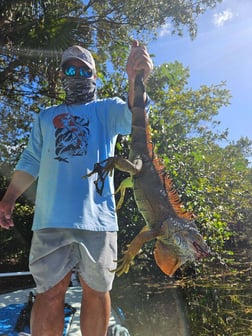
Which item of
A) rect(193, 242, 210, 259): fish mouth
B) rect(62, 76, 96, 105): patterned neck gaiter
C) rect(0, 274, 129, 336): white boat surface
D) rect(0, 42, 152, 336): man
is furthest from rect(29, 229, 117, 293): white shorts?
rect(0, 274, 129, 336): white boat surface

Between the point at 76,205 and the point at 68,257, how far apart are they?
10.8 inches

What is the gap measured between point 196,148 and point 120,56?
2.93 metres

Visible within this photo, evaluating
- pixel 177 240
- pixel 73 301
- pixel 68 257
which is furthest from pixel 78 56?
pixel 73 301

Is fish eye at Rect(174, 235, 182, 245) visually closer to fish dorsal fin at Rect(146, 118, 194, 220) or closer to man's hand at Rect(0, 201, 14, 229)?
fish dorsal fin at Rect(146, 118, 194, 220)

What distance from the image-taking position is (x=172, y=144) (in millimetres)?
5793

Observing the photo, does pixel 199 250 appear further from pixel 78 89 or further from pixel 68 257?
pixel 78 89

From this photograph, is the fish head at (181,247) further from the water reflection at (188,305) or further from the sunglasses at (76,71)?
the water reflection at (188,305)

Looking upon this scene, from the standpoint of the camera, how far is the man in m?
1.99

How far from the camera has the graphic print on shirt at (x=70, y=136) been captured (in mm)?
2133

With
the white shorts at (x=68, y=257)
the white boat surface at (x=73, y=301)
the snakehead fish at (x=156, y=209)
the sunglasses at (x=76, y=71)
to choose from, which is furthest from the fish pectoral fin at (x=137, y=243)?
the white boat surface at (x=73, y=301)

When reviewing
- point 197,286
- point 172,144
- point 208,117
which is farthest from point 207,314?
point 208,117

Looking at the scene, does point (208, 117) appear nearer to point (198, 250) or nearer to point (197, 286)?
point (197, 286)

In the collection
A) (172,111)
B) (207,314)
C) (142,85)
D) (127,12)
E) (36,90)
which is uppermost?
(127,12)

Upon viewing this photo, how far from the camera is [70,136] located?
85.3 inches
